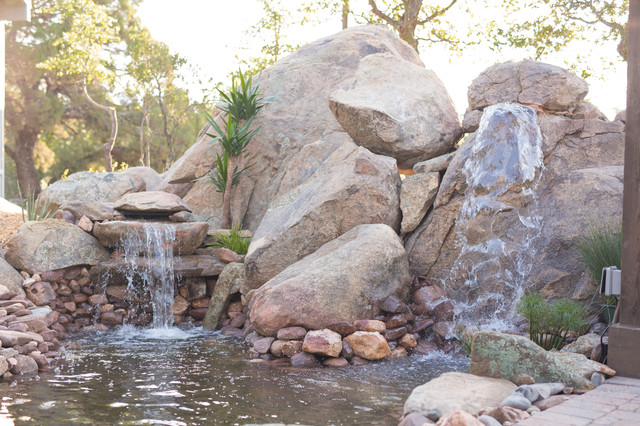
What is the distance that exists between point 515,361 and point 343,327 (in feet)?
6.66

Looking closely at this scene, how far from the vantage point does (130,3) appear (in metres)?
21.2

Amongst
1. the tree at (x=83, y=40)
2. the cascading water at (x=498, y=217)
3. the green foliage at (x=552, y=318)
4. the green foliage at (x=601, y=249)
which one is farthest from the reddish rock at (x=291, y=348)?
the tree at (x=83, y=40)

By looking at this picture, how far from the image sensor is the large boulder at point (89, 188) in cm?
1088

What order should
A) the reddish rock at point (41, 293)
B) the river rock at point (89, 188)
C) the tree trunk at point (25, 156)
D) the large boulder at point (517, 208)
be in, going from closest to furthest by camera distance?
the large boulder at point (517, 208) < the reddish rock at point (41, 293) < the river rock at point (89, 188) < the tree trunk at point (25, 156)

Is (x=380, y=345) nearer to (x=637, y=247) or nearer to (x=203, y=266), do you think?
(x=637, y=247)

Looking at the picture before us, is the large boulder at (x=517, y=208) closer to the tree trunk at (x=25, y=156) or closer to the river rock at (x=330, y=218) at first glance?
the river rock at (x=330, y=218)

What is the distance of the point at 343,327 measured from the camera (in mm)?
5961

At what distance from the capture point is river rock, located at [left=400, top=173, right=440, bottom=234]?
745cm

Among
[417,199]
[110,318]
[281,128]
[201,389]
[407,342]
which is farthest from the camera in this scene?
[281,128]

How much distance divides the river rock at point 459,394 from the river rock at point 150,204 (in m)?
5.77

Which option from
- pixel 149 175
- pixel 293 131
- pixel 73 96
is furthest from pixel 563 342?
pixel 73 96

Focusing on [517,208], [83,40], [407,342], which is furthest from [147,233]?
[83,40]

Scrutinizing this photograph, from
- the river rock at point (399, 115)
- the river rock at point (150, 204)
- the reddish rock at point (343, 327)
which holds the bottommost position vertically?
the reddish rock at point (343, 327)

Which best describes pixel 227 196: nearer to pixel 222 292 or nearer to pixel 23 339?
pixel 222 292
